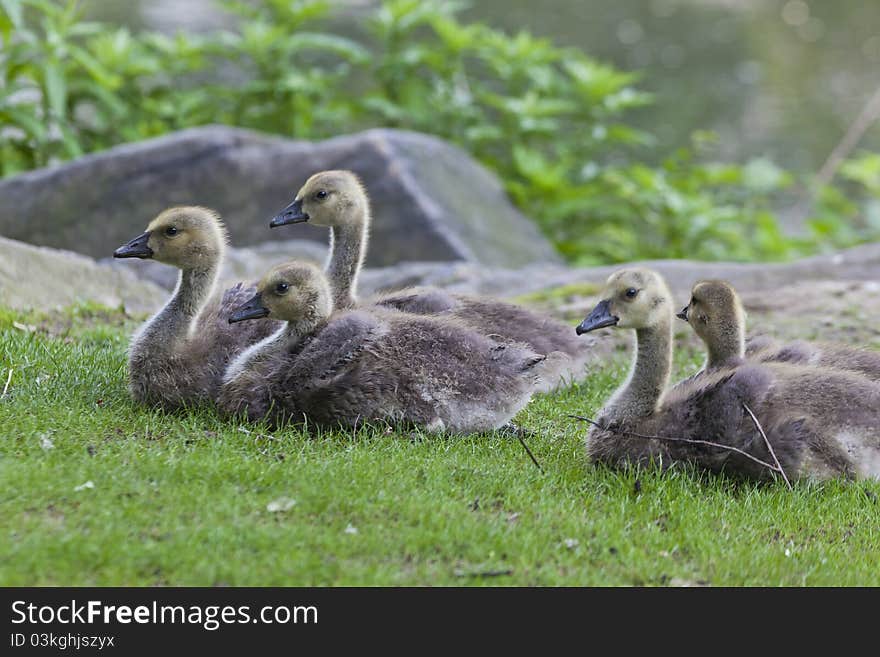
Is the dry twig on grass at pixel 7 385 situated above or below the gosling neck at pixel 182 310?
below

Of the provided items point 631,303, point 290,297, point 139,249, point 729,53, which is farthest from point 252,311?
point 729,53

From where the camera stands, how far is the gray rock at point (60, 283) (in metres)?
9.25

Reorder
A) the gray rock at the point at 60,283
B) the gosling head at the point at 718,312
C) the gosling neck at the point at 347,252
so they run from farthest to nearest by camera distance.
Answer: the gray rock at the point at 60,283 → the gosling neck at the point at 347,252 → the gosling head at the point at 718,312

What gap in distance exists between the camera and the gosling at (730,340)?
23.2ft

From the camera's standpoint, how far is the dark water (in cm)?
2039

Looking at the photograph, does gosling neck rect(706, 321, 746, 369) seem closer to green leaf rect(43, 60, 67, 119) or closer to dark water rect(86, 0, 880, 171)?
green leaf rect(43, 60, 67, 119)

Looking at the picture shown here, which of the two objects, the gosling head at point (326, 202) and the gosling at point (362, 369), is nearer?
the gosling at point (362, 369)

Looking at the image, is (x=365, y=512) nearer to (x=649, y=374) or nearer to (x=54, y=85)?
(x=649, y=374)

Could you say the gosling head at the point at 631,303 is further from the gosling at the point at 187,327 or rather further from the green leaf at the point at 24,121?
the green leaf at the point at 24,121

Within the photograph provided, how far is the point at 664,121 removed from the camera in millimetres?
20422

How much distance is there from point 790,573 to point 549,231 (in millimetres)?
10406

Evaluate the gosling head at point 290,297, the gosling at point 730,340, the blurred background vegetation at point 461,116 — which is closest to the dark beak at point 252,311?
the gosling head at point 290,297

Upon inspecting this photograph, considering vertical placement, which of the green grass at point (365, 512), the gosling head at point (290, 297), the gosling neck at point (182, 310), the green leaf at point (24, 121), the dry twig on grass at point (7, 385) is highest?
the gosling head at point (290, 297)

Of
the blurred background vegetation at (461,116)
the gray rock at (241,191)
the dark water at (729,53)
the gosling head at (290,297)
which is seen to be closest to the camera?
the gosling head at (290,297)
